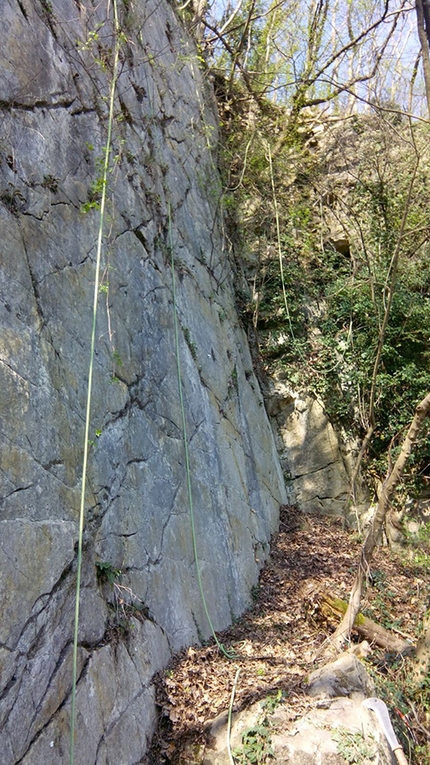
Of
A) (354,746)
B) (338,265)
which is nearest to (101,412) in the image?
(354,746)

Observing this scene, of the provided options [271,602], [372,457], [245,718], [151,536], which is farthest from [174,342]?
[372,457]

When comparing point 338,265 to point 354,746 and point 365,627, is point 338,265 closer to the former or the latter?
point 365,627

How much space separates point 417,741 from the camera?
3574mm

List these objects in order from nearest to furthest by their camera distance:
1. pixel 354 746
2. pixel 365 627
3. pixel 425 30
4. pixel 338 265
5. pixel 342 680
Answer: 1. pixel 354 746
2. pixel 342 680
3. pixel 425 30
4. pixel 365 627
5. pixel 338 265

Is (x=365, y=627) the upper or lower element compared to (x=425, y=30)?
lower

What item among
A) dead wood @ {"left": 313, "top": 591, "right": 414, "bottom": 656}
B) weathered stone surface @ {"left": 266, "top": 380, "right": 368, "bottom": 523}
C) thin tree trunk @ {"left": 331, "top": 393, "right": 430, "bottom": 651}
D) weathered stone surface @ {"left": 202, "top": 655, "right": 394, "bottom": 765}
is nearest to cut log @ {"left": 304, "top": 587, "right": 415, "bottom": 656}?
dead wood @ {"left": 313, "top": 591, "right": 414, "bottom": 656}

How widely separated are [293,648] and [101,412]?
235 cm

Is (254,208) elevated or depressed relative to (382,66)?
depressed

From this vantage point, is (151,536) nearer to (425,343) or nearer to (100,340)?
(100,340)

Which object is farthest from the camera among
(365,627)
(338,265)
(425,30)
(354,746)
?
(338,265)

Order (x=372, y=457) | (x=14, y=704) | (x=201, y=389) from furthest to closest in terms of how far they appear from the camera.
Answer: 1. (x=372, y=457)
2. (x=201, y=389)
3. (x=14, y=704)

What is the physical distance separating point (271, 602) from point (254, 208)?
227 inches

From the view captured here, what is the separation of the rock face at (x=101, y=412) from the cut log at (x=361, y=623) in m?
0.65

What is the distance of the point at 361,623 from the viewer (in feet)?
14.9
